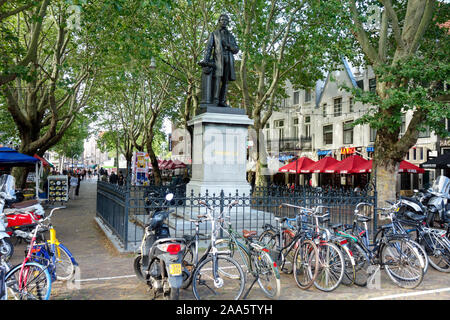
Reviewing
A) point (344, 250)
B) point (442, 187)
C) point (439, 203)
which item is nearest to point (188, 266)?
point (344, 250)

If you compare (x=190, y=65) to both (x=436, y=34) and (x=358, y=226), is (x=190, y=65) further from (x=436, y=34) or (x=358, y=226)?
(x=358, y=226)

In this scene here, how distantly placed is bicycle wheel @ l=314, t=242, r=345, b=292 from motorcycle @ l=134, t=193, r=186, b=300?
2.27 m

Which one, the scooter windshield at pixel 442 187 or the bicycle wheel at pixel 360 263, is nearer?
the bicycle wheel at pixel 360 263

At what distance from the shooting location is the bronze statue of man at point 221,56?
10.9 meters

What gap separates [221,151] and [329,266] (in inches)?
207

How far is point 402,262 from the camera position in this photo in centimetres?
634

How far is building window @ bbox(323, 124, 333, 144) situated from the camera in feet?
109

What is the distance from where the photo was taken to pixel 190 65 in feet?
69.1

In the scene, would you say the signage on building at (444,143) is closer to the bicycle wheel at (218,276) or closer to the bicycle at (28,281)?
the bicycle wheel at (218,276)

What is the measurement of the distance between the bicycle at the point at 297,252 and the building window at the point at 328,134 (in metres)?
27.4

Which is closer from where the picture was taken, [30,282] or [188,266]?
[30,282]

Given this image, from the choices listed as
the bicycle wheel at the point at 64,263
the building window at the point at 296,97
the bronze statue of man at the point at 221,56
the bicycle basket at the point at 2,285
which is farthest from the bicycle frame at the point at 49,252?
the building window at the point at 296,97

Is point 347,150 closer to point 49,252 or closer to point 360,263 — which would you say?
point 360,263

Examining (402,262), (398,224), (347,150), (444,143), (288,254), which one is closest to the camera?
(402,262)
